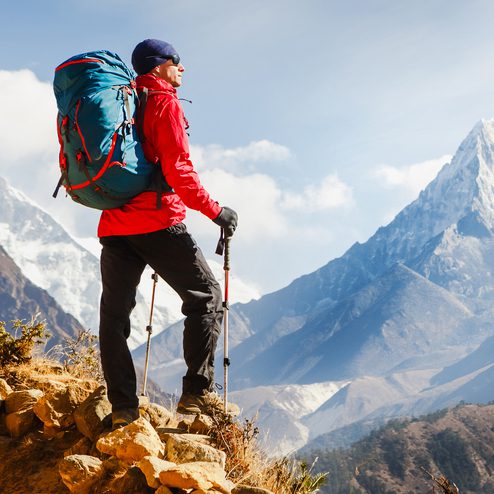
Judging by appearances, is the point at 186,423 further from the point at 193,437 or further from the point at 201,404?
the point at 193,437

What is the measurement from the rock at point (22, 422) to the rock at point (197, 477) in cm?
210

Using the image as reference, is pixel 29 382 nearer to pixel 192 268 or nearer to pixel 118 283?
pixel 118 283

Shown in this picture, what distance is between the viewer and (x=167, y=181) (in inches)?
188

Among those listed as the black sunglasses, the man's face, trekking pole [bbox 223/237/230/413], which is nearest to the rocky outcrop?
trekking pole [bbox 223/237/230/413]

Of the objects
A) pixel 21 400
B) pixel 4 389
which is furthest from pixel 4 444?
pixel 4 389

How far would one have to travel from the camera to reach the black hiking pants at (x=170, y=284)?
498 centimetres

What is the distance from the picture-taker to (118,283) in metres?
5.12

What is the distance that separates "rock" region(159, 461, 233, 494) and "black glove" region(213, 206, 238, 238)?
1917mm

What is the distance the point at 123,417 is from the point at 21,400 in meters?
1.31

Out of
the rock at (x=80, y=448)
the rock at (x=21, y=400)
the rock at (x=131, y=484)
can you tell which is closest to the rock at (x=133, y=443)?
the rock at (x=131, y=484)

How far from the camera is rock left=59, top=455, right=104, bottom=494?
160 inches

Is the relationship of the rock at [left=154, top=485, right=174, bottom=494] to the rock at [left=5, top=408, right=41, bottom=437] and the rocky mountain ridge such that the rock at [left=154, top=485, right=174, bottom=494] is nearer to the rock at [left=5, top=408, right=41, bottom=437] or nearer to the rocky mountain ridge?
the rocky mountain ridge

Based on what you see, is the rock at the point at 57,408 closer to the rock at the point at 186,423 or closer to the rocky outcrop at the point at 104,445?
the rocky outcrop at the point at 104,445

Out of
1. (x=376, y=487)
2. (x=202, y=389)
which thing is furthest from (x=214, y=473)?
(x=376, y=487)
